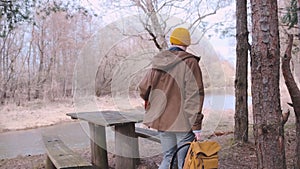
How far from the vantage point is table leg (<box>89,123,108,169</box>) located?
11.6 ft

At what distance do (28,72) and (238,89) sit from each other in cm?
975

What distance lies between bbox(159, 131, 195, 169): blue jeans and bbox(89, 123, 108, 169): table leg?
1.19 meters

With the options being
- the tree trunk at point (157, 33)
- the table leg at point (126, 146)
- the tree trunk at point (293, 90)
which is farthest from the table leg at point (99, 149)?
the tree trunk at point (157, 33)

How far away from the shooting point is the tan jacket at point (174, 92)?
2.24 m

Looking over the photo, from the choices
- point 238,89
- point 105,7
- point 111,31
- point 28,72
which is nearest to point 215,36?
point 105,7

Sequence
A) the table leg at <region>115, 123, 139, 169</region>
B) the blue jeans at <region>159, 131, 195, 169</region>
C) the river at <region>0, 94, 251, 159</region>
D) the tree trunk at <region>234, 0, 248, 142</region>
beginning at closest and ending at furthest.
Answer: the blue jeans at <region>159, 131, 195, 169</region>, the table leg at <region>115, 123, 139, 169</region>, the tree trunk at <region>234, 0, 248, 142</region>, the river at <region>0, 94, 251, 159</region>

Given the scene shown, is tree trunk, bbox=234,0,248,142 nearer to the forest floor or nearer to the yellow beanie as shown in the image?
the forest floor

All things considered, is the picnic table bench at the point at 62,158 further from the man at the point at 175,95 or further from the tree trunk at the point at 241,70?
the tree trunk at the point at 241,70

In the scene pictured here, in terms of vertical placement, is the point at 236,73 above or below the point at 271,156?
above

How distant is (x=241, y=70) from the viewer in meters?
4.11

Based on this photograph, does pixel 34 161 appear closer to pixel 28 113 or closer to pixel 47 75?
pixel 28 113

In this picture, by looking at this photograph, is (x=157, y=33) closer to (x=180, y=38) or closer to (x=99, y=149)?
(x=99, y=149)

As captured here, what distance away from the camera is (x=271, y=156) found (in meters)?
2.00

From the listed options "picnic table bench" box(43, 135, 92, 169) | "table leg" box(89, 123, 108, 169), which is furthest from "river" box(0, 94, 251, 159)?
"picnic table bench" box(43, 135, 92, 169)
